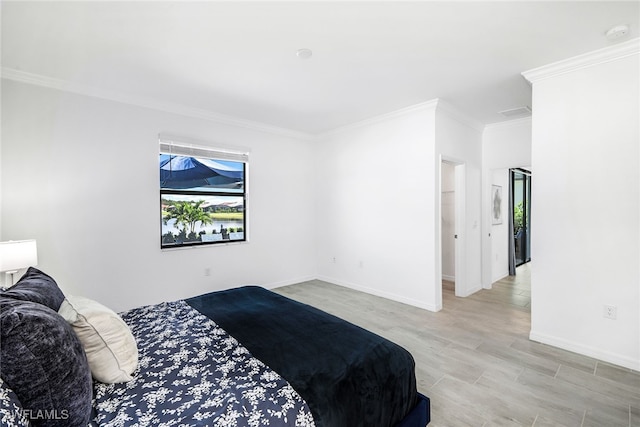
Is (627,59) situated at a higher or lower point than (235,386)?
higher

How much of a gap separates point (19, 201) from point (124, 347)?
261 cm

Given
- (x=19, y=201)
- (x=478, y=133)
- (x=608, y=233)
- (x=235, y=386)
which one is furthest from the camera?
(x=478, y=133)

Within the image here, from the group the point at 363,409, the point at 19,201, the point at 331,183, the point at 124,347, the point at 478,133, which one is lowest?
the point at 363,409

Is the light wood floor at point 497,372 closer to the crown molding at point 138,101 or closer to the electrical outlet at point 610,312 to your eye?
the electrical outlet at point 610,312

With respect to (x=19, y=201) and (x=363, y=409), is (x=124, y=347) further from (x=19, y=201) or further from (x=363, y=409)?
(x=19, y=201)

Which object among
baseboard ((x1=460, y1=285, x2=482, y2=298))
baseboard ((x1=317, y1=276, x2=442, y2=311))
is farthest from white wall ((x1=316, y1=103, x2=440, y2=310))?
baseboard ((x1=460, y1=285, x2=482, y2=298))

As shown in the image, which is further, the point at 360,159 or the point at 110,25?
the point at 360,159

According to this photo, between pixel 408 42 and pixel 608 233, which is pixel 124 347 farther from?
pixel 608 233

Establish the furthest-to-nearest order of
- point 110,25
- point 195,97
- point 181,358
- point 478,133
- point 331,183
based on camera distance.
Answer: point 331,183 → point 478,133 → point 195,97 → point 110,25 → point 181,358

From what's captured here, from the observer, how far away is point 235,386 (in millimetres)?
1312

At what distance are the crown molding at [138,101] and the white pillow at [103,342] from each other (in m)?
2.82

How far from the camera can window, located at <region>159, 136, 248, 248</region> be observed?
391cm

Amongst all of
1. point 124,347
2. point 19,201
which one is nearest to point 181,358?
point 124,347

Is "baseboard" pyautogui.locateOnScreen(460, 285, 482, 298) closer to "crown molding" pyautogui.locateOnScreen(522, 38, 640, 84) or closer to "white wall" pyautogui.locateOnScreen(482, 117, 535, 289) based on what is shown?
"white wall" pyautogui.locateOnScreen(482, 117, 535, 289)
